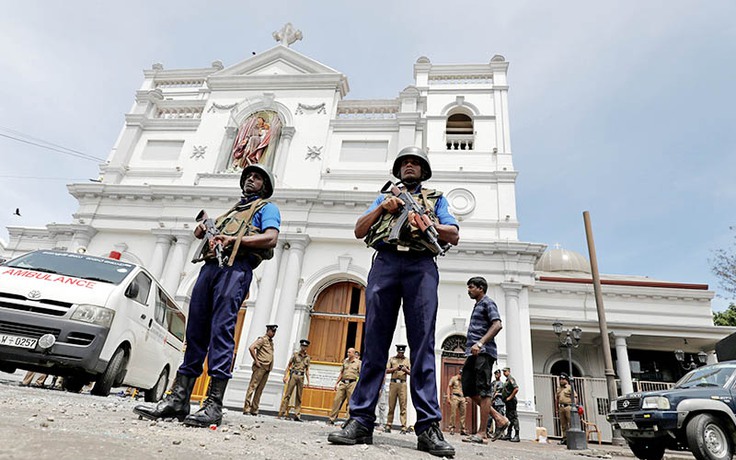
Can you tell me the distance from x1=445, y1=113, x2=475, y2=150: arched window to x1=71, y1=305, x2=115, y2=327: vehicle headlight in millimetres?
14738

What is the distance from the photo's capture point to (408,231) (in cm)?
296

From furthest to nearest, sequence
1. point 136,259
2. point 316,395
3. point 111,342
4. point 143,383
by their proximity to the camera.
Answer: point 136,259 < point 316,395 < point 143,383 < point 111,342

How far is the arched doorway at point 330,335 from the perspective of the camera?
Result: 41.1 ft

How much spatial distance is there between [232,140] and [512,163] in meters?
11.6

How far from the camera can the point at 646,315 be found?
16.3 metres

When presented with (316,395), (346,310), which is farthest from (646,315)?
(316,395)

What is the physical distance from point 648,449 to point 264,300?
35.1 ft

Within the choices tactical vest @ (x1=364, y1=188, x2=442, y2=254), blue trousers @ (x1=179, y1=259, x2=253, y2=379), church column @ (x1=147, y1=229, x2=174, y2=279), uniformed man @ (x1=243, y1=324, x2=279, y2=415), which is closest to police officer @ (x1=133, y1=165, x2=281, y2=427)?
blue trousers @ (x1=179, y1=259, x2=253, y2=379)

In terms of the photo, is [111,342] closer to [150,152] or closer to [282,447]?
[282,447]

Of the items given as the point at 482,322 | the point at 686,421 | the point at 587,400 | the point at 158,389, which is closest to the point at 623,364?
the point at 587,400

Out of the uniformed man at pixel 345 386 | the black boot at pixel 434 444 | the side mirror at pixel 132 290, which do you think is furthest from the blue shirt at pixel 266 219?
the uniformed man at pixel 345 386

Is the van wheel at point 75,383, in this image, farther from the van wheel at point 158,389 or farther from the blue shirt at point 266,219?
the blue shirt at point 266,219

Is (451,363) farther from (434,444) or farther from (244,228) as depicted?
(244,228)

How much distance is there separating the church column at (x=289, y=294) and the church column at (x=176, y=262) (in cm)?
381
